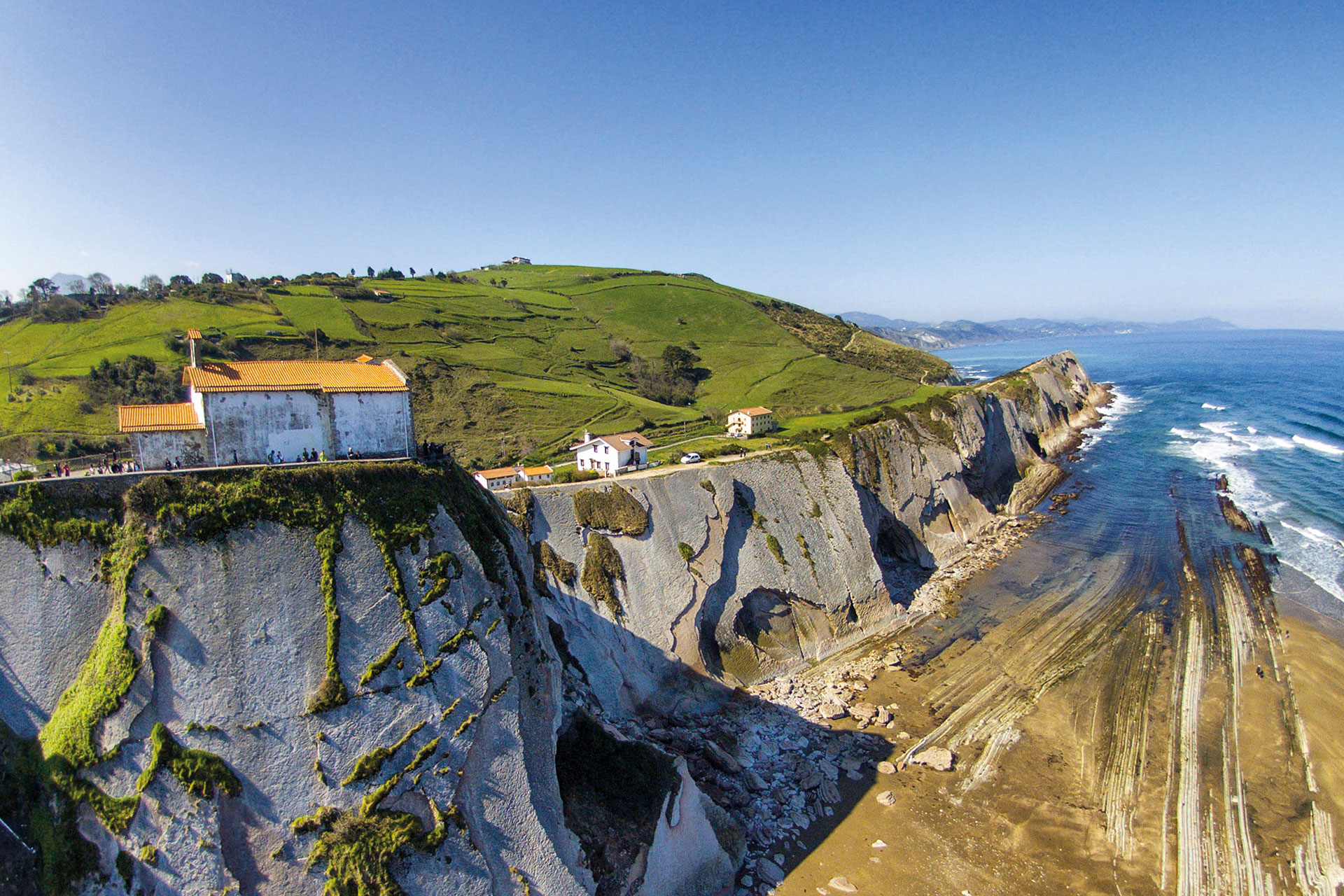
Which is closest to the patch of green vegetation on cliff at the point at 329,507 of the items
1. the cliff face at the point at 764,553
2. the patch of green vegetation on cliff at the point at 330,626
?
the patch of green vegetation on cliff at the point at 330,626

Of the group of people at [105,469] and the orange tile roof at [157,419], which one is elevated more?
the orange tile roof at [157,419]

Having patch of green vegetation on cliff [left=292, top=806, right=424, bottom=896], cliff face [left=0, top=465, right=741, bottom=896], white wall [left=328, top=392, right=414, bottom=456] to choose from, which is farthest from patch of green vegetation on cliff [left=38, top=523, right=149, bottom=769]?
white wall [left=328, top=392, right=414, bottom=456]

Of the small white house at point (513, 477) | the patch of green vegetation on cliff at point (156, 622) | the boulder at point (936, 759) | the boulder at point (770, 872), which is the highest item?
the patch of green vegetation on cliff at point (156, 622)

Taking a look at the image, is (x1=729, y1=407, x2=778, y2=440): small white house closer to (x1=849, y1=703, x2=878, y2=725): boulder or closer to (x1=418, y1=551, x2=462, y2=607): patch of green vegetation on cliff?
(x1=849, y1=703, x2=878, y2=725): boulder

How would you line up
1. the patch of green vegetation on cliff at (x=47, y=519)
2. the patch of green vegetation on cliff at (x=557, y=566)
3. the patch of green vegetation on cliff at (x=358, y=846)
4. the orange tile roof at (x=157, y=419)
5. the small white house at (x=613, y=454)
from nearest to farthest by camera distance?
the patch of green vegetation on cliff at (x=47, y=519) < the patch of green vegetation on cliff at (x=358, y=846) < the orange tile roof at (x=157, y=419) < the patch of green vegetation on cliff at (x=557, y=566) < the small white house at (x=613, y=454)

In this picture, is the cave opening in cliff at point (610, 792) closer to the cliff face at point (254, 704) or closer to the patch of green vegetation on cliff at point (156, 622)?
the cliff face at point (254, 704)

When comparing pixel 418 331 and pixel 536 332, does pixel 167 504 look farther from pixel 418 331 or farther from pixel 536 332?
pixel 536 332

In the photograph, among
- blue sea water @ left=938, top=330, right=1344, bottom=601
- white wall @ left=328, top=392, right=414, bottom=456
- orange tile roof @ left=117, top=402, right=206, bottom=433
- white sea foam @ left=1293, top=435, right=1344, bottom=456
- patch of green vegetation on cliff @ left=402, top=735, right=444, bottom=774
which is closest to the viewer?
patch of green vegetation on cliff @ left=402, top=735, right=444, bottom=774
